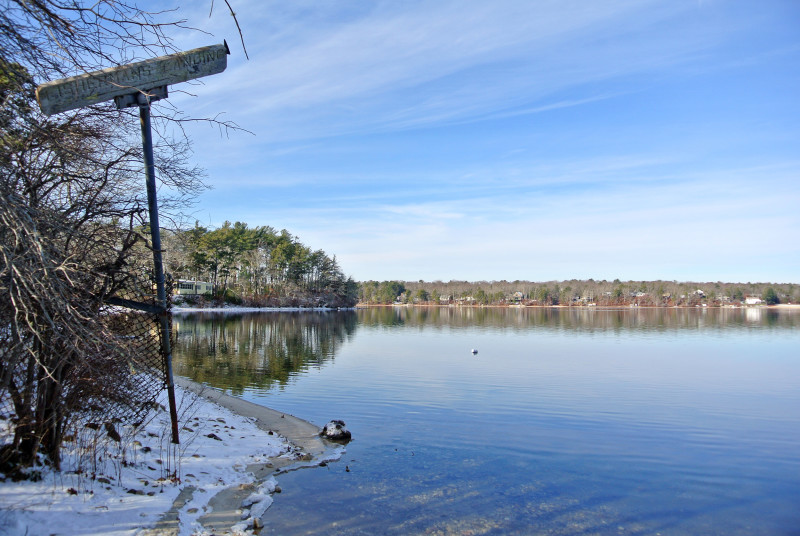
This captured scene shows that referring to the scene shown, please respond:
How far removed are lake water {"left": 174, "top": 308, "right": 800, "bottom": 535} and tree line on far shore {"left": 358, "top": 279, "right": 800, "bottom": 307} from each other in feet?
496

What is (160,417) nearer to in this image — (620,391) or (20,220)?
(20,220)

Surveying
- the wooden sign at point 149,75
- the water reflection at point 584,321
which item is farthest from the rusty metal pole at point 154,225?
the water reflection at point 584,321

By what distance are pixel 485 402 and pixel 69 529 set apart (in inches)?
540

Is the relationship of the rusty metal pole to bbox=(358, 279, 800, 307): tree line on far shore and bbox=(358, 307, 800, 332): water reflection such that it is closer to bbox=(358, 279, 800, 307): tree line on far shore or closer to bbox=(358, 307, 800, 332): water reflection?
bbox=(358, 307, 800, 332): water reflection

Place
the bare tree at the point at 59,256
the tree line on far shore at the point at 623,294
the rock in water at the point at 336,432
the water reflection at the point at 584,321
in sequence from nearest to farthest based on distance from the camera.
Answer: the bare tree at the point at 59,256 → the rock in water at the point at 336,432 → the water reflection at the point at 584,321 → the tree line on far shore at the point at 623,294

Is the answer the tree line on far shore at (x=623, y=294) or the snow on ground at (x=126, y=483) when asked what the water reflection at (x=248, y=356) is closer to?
the snow on ground at (x=126, y=483)

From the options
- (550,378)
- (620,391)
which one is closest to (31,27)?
(620,391)

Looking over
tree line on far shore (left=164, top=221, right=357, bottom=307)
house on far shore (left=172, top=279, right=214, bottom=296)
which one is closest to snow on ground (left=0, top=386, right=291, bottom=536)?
tree line on far shore (left=164, top=221, right=357, bottom=307)

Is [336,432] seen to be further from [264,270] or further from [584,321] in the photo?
[264,270]

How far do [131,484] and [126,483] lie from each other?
0.06 metres

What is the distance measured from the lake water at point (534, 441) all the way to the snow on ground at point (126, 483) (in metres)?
0.99

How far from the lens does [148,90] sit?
6164mm

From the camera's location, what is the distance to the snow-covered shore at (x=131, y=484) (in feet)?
16.8

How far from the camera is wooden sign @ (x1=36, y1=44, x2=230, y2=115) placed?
5.52 metres
